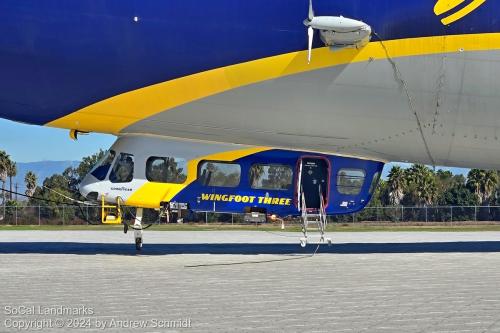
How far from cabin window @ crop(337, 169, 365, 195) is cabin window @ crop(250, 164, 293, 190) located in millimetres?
1568

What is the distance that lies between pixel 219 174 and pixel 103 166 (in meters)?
3.51

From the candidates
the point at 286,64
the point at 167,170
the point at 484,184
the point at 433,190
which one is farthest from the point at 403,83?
the point at 484,184

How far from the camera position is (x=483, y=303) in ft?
46.5

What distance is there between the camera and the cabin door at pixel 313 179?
23.0 m

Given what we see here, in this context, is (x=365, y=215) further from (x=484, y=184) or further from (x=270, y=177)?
(x=270, y=177)

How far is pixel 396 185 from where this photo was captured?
92.1m

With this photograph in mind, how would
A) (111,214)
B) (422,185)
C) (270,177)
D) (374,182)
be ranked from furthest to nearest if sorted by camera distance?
(422,185) → (374,182) → (270,177) → (111,214)

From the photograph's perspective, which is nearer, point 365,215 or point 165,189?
point 165,189

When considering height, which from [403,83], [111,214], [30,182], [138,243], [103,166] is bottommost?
[138,243]

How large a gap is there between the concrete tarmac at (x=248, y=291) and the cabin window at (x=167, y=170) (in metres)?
2.39

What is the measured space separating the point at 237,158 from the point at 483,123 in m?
7.26

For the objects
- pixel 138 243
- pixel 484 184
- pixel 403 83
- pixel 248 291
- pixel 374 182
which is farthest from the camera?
pixel 484 184

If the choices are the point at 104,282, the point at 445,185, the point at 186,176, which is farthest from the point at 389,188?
the point at 104,282

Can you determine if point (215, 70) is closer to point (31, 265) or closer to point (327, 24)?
point (327, 24)
